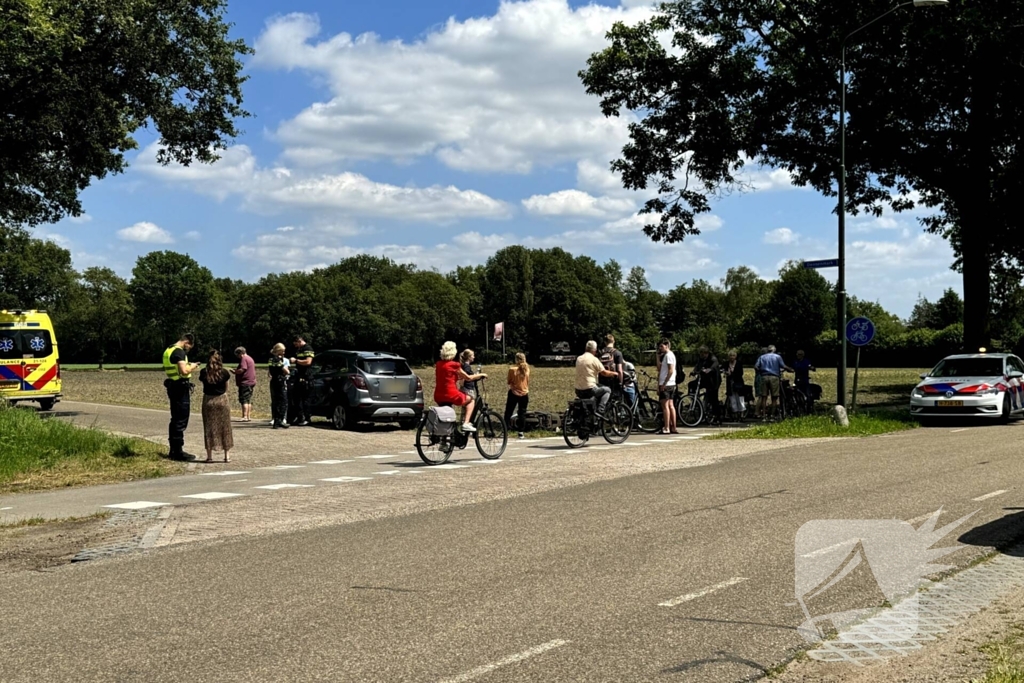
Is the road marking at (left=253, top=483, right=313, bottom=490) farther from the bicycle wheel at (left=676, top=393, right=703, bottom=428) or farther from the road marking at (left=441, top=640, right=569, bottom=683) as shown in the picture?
the bicycle wheel at (left=676, top=393, right=703, bottom=428)

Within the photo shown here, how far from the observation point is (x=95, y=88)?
2380cm

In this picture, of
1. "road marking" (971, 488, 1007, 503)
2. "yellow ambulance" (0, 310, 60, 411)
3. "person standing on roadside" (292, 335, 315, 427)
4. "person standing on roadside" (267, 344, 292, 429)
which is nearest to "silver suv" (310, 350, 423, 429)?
"person standing on roadside" (292, 335, 315, 427)

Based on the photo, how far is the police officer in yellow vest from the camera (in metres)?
14.8

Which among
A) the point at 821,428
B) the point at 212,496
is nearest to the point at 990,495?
the point at 212,496

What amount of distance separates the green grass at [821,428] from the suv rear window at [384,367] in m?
7.03

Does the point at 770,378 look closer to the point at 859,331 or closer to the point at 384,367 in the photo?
the point at 859,331

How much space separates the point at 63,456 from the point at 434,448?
18.1 feet

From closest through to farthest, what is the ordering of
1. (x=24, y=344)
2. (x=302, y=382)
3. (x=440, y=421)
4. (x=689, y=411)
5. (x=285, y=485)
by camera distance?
(x=285, y=485), (x=440, y=421), (x=302, y=382), (x=689, y=411), (x=24, y=344)

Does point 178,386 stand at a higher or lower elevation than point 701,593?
higher

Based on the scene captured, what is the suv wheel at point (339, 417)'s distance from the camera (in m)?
21.3

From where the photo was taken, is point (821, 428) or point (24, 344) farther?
point (24, 344)

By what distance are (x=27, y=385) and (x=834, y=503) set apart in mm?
23644

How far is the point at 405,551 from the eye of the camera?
25.4ft

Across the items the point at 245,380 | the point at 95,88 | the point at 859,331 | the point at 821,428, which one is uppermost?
the point at 95,88
